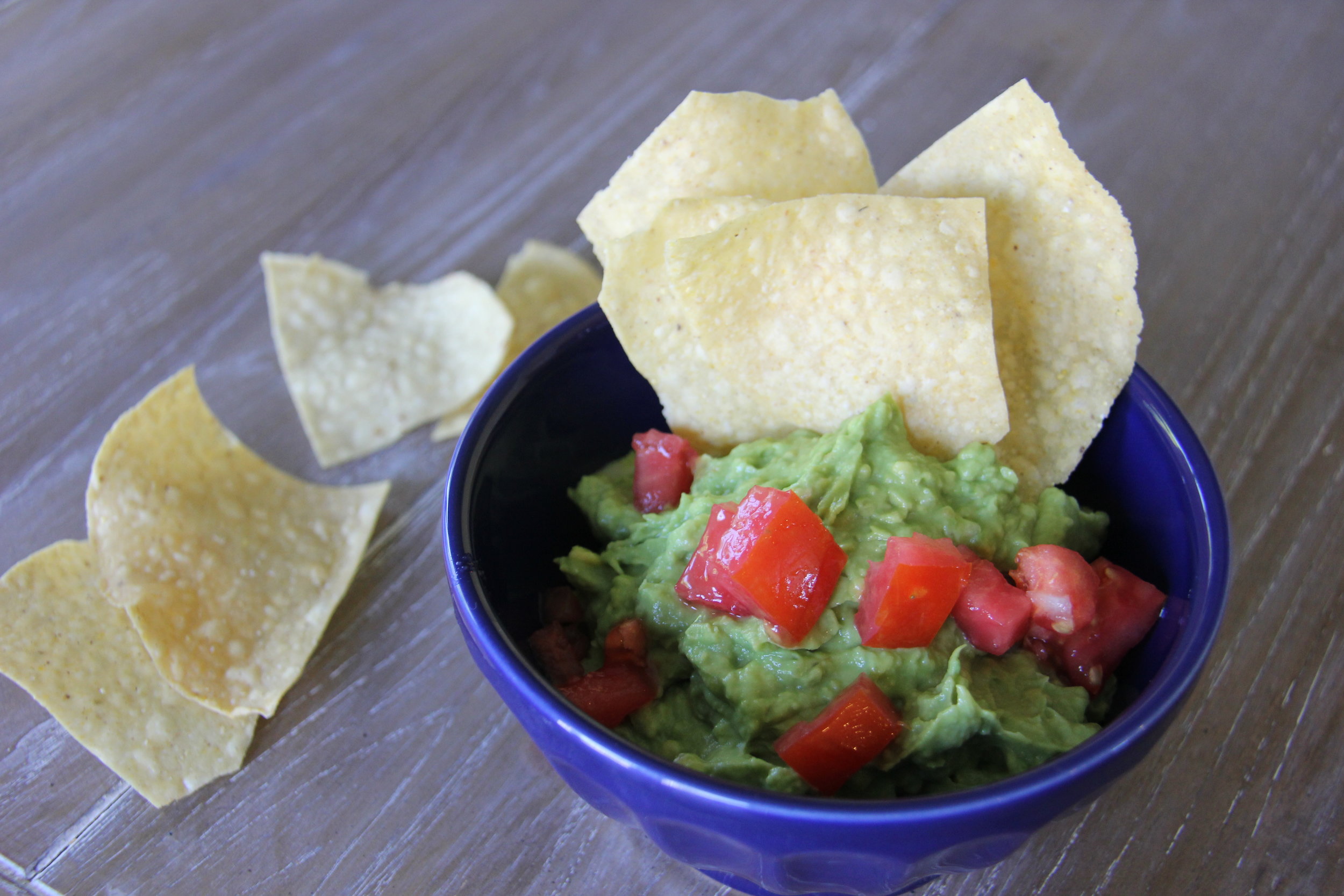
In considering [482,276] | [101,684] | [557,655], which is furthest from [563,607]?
[482,276]

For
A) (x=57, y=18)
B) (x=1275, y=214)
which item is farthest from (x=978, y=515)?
(x=57, y=18)

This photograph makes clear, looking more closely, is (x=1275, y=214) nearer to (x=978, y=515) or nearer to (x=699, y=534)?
(x=978, y=515)

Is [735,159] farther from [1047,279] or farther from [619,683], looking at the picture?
[619,683]

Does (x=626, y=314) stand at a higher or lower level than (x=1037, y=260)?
higher

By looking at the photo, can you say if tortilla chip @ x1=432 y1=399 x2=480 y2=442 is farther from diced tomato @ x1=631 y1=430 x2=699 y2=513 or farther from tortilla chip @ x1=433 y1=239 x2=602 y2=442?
diced tomato @ x1=631 y1=430 x2=699 y2=513

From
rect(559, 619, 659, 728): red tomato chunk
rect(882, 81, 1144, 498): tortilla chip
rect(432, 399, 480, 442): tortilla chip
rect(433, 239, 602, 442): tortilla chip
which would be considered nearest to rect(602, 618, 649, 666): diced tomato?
rect(559, 619, 659, 728): red tomato chunk

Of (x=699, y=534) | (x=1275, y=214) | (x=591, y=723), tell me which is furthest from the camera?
(x=1275, y=214)
